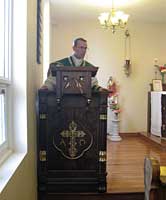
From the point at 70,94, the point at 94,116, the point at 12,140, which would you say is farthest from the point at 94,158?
the point at 12,140

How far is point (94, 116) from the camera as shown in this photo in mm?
2674

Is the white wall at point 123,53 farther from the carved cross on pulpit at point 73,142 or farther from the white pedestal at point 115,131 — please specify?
the carved cross on pulpit at point 73,142

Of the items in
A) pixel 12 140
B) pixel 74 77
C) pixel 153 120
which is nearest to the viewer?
pixel 12 140

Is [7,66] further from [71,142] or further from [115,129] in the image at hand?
[115,129]

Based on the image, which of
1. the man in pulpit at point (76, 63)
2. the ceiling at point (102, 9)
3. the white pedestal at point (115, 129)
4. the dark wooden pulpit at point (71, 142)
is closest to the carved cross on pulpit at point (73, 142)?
the dark wooden pulpit at point (71, 142)

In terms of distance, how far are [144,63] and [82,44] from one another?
4083 millimetres

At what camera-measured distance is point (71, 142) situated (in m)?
2.67

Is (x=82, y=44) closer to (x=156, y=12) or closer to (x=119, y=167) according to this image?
(x=119, y=167)

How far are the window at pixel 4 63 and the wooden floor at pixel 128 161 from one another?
4.61ft

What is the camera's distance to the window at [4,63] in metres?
1.82

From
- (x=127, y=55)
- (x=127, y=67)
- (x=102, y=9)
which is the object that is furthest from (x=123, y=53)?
(x=102, y=9)

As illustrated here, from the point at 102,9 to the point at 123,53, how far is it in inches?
54.8

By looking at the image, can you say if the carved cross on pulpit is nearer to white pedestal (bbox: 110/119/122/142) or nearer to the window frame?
the window frame

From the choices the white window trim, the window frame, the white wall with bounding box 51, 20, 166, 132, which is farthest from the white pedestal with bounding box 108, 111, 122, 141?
the window frame
